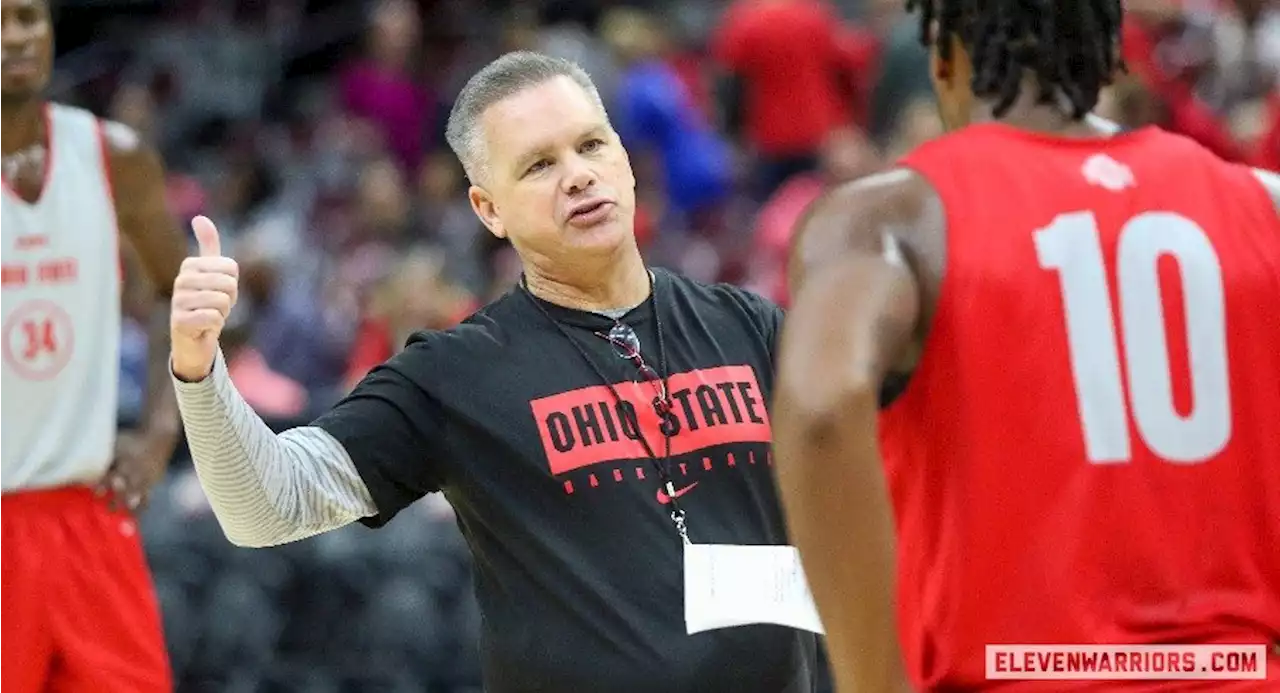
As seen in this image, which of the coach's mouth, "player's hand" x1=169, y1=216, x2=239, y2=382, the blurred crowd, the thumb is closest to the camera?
"player's hand" x1=169, y1=216, x2=239, y2=382

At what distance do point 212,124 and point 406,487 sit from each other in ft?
30.3

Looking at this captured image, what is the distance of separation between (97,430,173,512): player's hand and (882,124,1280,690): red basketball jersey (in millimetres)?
2967

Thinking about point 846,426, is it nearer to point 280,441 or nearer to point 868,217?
point 868,217

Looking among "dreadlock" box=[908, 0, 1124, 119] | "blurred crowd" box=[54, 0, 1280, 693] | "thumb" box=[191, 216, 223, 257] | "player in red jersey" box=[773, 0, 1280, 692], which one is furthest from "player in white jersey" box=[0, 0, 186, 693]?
"dreadlock" box=[908, 0, 1124, 119]

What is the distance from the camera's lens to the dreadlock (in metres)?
2.86

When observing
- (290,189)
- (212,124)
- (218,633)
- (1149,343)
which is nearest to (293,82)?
(212,124)

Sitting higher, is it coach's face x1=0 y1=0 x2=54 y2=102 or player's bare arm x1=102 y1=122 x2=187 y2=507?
coach's face x1=0 y1=0 x2=54 y2=102

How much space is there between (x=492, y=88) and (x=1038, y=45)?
156 cm

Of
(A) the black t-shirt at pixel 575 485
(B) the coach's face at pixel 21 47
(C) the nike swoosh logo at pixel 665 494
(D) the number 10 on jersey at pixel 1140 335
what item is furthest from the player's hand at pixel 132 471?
→ (D) the number 10 on jersey at pixel 1140 335

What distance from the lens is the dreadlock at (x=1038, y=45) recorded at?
2.86 meters

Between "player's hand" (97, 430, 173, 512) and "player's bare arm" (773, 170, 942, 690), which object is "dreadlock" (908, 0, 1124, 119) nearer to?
"player's bare arm" (773, 170, 942, 690)

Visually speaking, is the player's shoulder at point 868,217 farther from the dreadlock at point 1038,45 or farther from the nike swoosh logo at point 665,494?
the nike swoosh logo at point 665,494

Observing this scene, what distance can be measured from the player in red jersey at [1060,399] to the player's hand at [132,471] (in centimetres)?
295

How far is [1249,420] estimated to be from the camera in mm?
2773
